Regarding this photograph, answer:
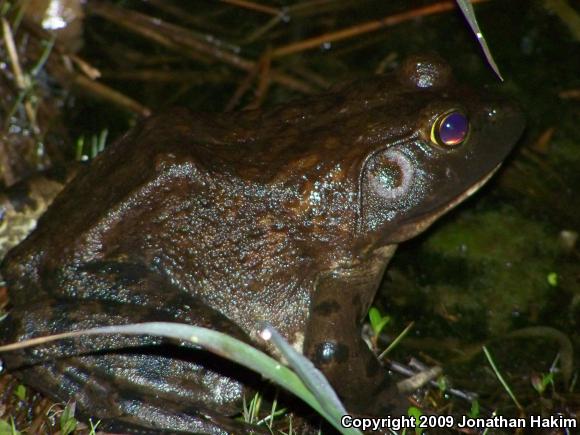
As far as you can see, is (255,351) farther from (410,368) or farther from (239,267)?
(410,368)

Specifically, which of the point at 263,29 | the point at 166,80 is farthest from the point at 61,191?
the point at 263,29

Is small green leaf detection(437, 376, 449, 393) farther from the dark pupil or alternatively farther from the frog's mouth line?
the dark pupil

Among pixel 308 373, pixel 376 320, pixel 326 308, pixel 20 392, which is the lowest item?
pixel 376 320

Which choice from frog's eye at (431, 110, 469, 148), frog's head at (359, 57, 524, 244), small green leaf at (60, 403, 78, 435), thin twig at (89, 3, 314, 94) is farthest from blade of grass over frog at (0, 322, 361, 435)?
thin twig at (89, 3, 314, 94)

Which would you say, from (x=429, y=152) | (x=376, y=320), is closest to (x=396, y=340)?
(x=376, y=320)

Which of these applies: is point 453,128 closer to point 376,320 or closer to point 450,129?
point 450,129

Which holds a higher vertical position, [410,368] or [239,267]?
[239,267]
